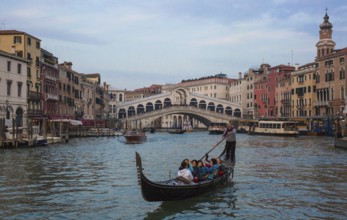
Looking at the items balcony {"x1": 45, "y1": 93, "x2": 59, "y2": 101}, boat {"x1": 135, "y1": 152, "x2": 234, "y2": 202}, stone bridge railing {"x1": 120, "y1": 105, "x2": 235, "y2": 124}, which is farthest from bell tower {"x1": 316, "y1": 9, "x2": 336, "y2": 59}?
boat {"x1": 135, "y1": 152, "x2": 234, "y2": 202}

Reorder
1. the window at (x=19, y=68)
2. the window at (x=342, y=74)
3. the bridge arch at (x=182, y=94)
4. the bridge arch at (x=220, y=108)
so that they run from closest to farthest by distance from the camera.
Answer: the window at (x=19, y=68)
the window at (x=342, y=74)
the bridge arch at (x=220, y=108)
the bridge arch at (x=182, y=94)

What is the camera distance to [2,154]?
20344 millimetres

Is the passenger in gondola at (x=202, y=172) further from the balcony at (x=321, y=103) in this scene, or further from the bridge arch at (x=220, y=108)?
the bridge arch at (x=220, y=108)

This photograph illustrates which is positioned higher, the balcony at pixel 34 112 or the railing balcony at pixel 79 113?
the railing balcony at pixel 79 113

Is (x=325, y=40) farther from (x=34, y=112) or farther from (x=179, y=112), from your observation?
(x=34, y=112)

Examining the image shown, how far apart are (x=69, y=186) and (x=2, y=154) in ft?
30.9

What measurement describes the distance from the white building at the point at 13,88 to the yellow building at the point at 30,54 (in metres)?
1.05

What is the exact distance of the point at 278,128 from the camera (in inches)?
1677

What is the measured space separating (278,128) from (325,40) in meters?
13.6

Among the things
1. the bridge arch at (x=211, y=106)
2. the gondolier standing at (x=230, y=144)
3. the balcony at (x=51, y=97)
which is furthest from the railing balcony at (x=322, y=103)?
the gondolier standing at (x=230, y=144)

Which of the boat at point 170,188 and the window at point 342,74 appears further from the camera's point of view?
the window at point 342,74

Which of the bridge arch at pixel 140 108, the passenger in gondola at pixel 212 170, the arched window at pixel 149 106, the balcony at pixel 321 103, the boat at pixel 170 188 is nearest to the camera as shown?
the boat at pixel 170 188

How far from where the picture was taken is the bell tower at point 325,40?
50594 mm

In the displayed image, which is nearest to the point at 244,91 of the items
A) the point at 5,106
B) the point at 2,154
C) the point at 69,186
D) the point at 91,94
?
the point at 91,94
